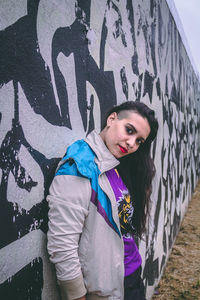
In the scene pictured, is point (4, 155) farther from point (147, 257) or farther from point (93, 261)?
point (147, 257)

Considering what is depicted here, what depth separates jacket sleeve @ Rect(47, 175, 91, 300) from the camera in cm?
101

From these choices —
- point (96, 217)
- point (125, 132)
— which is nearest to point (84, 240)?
point (96, 217)

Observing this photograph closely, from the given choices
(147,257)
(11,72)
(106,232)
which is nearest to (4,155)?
(11,72)

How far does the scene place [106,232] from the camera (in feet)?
3.76

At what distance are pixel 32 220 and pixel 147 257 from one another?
194cm

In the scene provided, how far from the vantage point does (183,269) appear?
324cm

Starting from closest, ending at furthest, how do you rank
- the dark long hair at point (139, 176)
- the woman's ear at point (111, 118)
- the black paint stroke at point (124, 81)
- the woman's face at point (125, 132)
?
the woman's face at point (125, 132) → the woman's ear at point (111, 118) → the dark long hair at point (139, 176) → the black paint stroke at point (124, 81)

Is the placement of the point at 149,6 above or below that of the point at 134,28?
above

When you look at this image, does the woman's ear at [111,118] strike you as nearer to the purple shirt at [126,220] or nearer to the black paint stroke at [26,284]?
the purple shirt at [126,220]

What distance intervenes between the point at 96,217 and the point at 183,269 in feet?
9.10

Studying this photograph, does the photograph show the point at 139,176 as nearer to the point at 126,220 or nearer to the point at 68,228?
the point at 126,220

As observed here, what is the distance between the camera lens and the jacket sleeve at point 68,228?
1.01 meters

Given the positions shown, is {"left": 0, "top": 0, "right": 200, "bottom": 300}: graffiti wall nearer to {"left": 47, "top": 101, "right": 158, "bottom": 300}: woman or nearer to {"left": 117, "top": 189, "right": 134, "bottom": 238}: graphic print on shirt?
{"left": 47, "top": 101, "right": 158, "bottom": 300}: woman

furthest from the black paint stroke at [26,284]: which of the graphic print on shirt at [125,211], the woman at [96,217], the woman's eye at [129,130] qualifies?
the woman's eye at [129,130]
